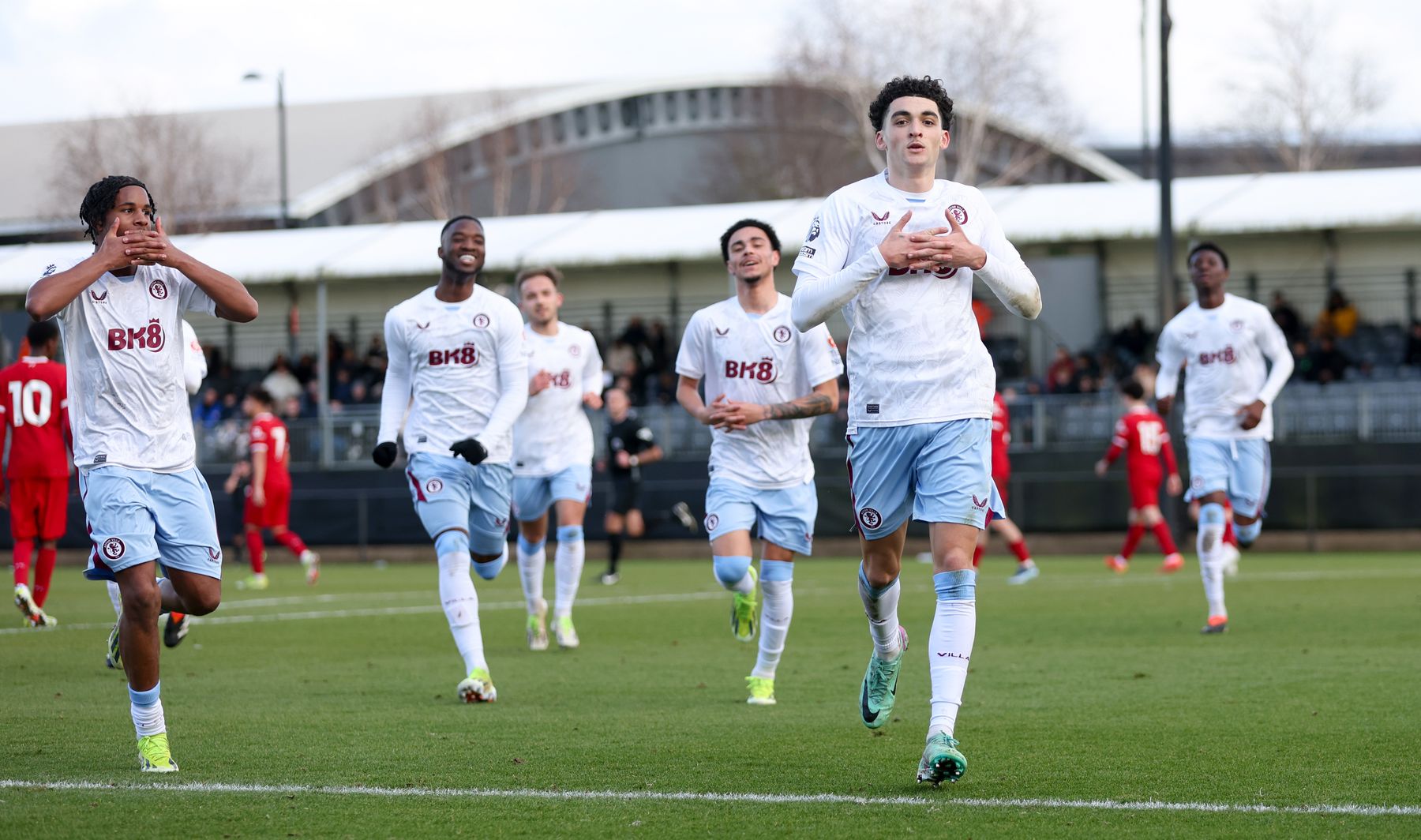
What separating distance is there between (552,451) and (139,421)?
5.59 m

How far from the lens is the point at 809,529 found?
930 cm

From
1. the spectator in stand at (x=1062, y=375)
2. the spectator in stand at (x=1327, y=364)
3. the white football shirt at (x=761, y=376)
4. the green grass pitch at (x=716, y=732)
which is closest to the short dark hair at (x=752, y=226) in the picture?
the white football shirt at (x=761, y=376)

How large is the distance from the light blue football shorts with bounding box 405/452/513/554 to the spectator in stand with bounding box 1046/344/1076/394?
17997 mm

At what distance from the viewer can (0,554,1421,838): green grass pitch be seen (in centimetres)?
563

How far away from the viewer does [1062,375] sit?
2697cm

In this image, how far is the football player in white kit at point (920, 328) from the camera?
20.7 feet

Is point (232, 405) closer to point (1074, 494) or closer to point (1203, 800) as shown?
point (1074, 494)

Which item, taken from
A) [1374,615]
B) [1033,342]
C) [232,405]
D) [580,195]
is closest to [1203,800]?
[1374,615]

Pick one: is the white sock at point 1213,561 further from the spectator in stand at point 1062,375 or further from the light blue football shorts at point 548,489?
the spectator in stand at point 1062,375

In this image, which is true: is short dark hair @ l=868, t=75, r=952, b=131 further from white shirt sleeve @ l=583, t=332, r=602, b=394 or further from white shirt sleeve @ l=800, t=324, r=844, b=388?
white shirt sleeve @ l=583, t=332, r=602, b=394

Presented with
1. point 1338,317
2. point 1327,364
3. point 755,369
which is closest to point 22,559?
point 755,369

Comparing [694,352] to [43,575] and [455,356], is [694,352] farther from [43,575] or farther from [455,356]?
[43,575]

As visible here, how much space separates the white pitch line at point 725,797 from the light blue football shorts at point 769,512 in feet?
10.6

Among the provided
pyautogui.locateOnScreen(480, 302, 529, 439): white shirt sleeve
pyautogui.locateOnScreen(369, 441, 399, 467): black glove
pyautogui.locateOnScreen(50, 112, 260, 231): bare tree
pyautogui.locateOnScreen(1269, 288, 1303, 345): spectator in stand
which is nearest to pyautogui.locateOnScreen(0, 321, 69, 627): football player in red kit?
pyautogui.locateOnScreen(480, 302, 529, 439): white shirt sleeve
